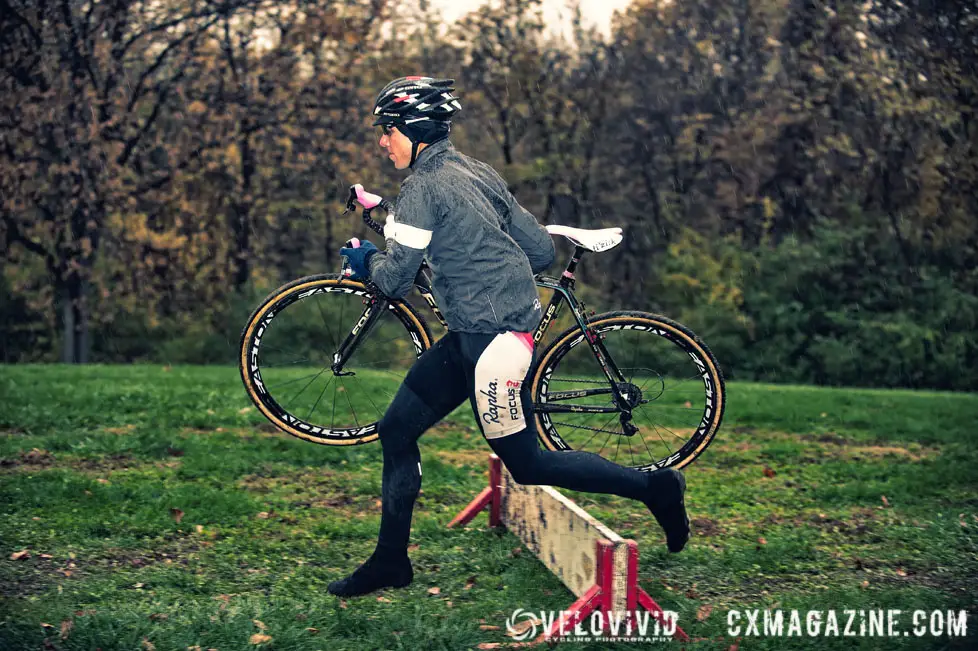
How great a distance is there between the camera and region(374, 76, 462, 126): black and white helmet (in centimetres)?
487

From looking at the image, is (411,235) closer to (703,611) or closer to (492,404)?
(492,404)

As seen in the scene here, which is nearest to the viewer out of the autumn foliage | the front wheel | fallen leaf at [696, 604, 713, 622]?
fallen leaf at [696, 604, 713, 622]

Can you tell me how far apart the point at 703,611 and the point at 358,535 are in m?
2.27

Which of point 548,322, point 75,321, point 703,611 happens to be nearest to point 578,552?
point 703,611

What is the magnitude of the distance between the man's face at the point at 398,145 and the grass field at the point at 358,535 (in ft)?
7.09

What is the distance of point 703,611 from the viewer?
5203 mm

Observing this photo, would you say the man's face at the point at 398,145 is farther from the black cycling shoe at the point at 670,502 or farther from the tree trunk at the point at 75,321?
the tree trunk at the point at 75,321

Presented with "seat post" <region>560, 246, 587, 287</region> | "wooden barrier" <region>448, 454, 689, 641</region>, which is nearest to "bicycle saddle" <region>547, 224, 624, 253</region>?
"seat post" <region>560, 246, 587, 287</region>

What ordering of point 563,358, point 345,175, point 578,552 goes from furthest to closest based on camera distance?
1. point 345,175
2. point 563,358
3. point 578,552

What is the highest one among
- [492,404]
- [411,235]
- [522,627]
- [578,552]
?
[411,235]

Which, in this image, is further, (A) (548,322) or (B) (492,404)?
(A) (548,322)

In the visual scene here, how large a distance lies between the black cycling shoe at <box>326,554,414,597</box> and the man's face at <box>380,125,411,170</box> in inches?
79.1

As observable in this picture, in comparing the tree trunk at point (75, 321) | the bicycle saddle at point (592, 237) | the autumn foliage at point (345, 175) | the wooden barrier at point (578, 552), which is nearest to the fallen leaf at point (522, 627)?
the wooden barrier at point (578, 552)

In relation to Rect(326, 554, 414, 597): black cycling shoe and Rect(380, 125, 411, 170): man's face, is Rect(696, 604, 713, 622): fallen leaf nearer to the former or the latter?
Rect(326, 554, 414, 597): black cycling shoe
